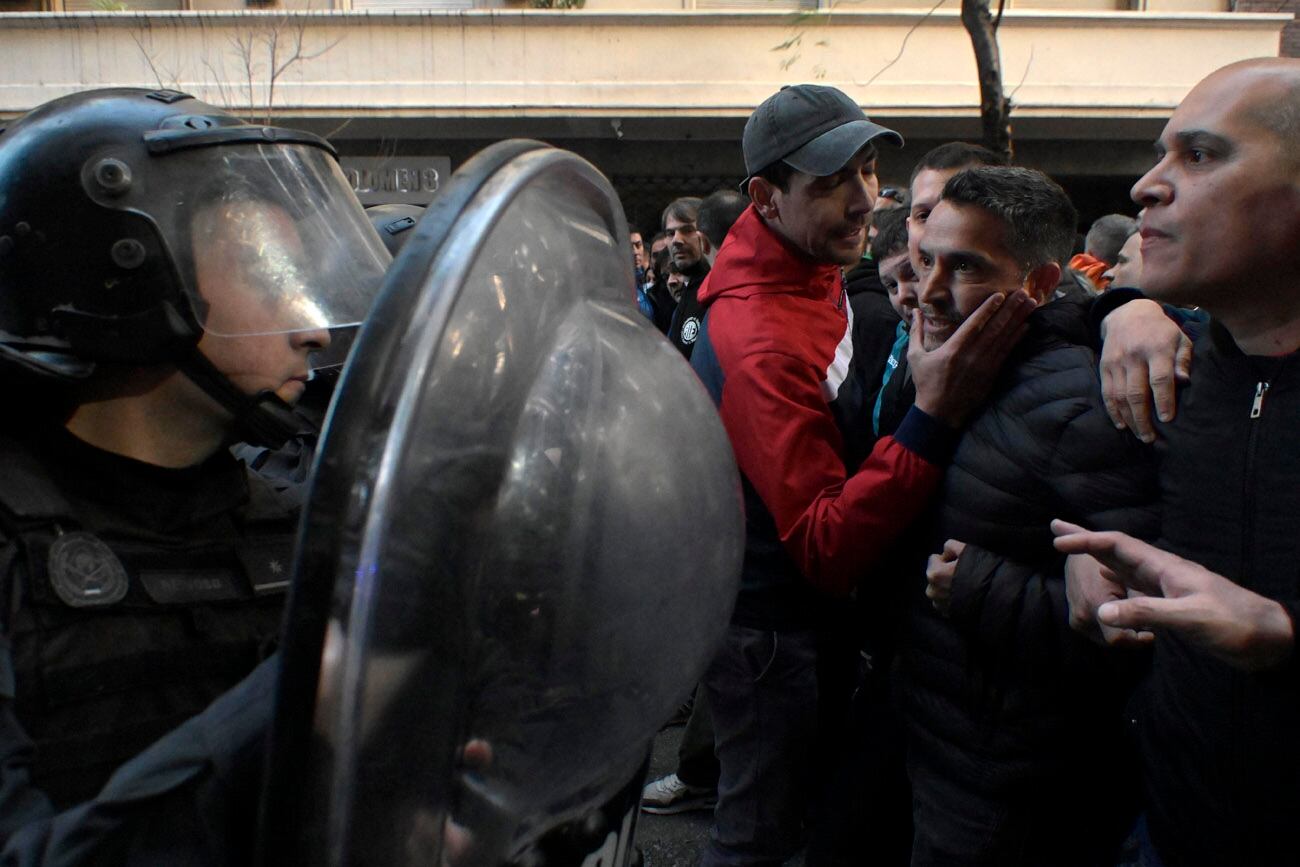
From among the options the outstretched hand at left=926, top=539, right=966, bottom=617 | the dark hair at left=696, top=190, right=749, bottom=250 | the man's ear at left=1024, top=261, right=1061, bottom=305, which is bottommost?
the outstretched hand at left=926, top=539, right=966, bottom=617

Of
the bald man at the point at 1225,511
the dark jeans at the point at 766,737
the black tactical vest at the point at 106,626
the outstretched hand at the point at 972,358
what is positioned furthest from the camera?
the dark jeans at the point at 766,737

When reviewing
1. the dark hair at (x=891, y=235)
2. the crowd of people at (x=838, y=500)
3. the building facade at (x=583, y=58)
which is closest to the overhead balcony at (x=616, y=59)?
the building facade at (x=583, y=58)

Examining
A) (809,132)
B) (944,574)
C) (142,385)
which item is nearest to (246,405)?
(142,385)

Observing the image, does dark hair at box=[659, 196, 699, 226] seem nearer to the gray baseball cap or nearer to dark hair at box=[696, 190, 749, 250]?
dark hair at box=[696, 190, 749, 250]

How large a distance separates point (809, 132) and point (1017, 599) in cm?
122

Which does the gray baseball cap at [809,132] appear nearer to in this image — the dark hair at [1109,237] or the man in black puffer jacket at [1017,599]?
the man in black puffer jacket at [1017,599]

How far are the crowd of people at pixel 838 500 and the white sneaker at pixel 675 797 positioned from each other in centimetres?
158

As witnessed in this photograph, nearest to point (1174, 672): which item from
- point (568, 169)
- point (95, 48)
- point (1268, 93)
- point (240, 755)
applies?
point (1268, 93)

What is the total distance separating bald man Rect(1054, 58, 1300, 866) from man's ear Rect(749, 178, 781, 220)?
1.01 meters

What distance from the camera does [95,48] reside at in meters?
12.3

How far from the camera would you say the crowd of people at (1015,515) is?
1621mm

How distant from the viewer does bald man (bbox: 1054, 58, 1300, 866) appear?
4.90ft

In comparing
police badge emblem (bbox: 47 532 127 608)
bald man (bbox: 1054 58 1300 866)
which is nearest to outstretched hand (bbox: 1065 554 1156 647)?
bald man (bbox: 1054 58 1300 866)

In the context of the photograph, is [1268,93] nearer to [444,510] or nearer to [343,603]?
[444,510]
